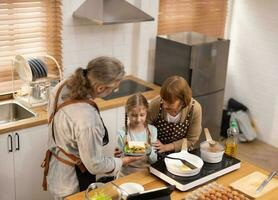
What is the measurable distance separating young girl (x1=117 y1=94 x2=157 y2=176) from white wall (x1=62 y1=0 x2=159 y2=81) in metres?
1.26

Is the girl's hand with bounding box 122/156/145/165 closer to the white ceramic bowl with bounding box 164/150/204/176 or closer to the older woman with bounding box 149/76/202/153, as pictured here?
the white ceramic bowl with bounding box 164/150/204/176

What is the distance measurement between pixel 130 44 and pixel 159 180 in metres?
2.02

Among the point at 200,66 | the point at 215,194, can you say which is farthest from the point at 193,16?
the point at 215,194

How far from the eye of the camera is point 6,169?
2930 millimetres

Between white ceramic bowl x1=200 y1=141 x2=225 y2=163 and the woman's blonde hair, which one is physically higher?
the woman's blonde hair

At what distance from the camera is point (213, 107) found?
14.0ft

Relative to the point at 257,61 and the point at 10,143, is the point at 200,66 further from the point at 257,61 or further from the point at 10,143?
the point at 10,143

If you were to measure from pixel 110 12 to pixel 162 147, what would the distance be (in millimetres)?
1198

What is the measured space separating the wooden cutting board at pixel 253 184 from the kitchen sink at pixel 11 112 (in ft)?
5.70

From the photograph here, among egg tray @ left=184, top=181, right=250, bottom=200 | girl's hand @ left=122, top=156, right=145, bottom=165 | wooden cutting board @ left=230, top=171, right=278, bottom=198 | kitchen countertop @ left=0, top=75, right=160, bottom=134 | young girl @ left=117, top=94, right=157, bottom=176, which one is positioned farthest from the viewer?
kitchen countertop @ left=0, top=75, right=160, bottom=134

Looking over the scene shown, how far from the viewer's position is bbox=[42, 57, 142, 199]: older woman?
209cm

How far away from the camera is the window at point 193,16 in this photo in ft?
14.0

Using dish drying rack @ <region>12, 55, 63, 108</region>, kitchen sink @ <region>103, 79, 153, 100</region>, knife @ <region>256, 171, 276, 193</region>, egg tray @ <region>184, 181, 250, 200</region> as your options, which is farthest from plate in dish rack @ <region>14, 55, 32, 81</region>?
knife @ <region>256, 171, 276, 193</region>

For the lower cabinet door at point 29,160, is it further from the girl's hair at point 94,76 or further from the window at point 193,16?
the window at point 193,16
